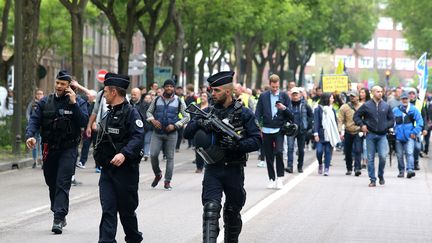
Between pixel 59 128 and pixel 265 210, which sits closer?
pixel 59 128

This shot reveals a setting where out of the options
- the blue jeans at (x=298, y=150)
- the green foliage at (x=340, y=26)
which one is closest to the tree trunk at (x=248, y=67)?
the green foliage at (x=340, y=26)

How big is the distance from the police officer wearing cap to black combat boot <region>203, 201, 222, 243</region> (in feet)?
10.0

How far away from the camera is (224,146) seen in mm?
10367

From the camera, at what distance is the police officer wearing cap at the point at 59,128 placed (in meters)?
13.1

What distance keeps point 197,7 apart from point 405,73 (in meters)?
142

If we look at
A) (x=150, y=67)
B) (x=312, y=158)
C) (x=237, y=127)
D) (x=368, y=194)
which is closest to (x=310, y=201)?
(x=368, y=194)

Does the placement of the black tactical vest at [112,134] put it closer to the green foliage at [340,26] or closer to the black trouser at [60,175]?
the black trouser at [60,175]

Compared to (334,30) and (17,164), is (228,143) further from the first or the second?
(334,30)

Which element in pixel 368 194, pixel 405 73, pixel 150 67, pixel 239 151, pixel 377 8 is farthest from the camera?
pixel 405 73

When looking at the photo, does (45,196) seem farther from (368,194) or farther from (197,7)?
(197,7)

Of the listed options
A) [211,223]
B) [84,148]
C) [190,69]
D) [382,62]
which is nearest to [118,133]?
[211,223]

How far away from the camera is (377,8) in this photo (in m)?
105

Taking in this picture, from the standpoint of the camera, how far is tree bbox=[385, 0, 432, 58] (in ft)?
207

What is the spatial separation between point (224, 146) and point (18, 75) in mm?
18934
